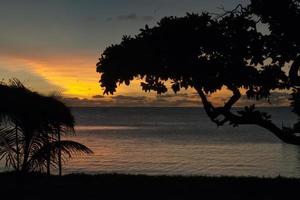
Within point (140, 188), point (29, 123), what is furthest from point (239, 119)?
point (29, 123)

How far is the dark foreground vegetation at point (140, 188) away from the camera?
12.5 meters

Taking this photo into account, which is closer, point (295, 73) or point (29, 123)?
point (295, 73)

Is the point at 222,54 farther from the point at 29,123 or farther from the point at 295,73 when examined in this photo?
the point at 29,123

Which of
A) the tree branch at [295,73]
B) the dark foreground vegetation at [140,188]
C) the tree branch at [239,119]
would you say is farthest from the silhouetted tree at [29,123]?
the tree branch at [295,73]

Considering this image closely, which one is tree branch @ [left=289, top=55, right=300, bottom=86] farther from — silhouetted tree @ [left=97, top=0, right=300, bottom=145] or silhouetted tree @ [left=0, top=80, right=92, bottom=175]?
silhouetted tree @ [left=0, top=80, right=92, bottom=175]

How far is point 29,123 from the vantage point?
38.8 ft

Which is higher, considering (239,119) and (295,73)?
(295,73)

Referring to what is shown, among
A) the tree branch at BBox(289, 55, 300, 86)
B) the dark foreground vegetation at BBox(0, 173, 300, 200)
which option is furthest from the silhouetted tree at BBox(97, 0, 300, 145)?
the dark foreground vegetation at BBox(0, 173, 300, 200)

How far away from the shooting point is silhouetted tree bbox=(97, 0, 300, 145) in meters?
10.9

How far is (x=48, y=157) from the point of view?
39.8 ft

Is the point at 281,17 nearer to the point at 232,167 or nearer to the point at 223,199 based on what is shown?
the point at 223,199

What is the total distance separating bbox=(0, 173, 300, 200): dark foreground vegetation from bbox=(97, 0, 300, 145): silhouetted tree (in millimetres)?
2039

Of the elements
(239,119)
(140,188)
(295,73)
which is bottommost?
(140,188)

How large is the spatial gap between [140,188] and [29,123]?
3374 millimetres
